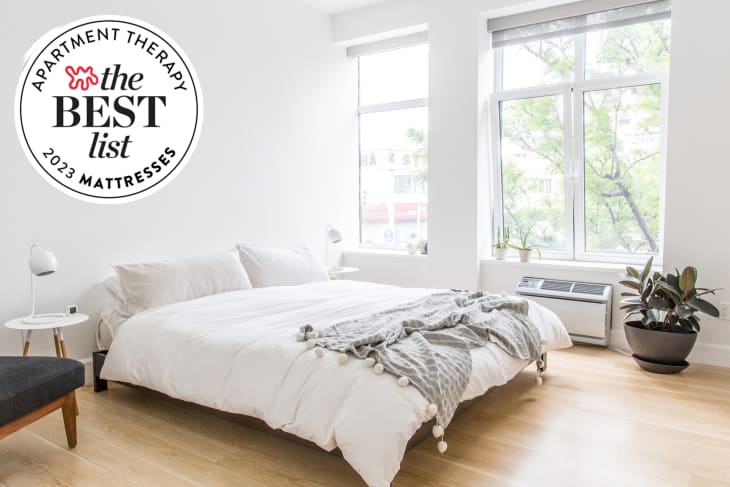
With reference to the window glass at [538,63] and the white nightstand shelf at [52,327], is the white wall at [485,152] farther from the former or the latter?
the white nightstand shelf at [52,327]

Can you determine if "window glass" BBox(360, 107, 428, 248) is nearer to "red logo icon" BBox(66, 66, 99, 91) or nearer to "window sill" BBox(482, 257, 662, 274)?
"window sill" BBox(482, 257, 662, 274)

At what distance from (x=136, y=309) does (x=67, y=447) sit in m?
0.97

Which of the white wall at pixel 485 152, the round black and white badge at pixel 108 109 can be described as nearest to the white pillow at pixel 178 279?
the round black and white badge at pixel 108 109

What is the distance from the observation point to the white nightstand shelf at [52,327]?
116 inches

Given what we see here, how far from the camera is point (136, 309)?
3.37m

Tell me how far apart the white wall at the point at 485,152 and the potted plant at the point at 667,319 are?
1.19ft

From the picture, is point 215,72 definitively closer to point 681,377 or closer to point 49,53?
point 49,53

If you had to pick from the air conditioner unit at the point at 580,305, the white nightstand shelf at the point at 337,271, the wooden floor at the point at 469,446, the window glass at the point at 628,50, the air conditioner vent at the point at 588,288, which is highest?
the window glass at the point at 628,50

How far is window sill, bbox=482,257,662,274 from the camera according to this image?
4.28m

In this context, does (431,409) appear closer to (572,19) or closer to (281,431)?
(281,431)

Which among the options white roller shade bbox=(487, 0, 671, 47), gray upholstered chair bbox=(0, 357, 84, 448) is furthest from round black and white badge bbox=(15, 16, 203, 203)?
white roller shade bbox=(487, 0, 671, 47)

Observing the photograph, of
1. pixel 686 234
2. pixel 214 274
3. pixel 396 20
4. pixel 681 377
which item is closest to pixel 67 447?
pixel 214 274

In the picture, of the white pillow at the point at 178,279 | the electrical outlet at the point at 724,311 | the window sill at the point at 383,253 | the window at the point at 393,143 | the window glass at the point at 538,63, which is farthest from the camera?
the window at the point at 393,143

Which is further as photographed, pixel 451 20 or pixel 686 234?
pixel 451 20
